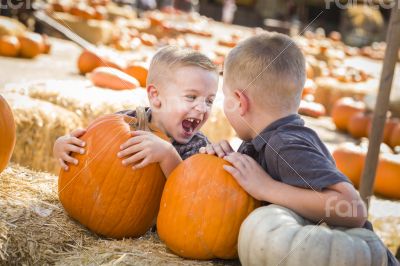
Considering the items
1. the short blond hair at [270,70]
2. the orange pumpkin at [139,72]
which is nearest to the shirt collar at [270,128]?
the short blond hair at [270,70]

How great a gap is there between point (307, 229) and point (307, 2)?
2473 centimetres

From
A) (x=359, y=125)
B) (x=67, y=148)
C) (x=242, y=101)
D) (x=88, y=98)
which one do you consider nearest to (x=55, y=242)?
(x=67, y=148)

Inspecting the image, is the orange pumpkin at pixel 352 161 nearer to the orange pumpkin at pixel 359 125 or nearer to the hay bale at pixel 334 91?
the orange pumpkin at pixel 359 125

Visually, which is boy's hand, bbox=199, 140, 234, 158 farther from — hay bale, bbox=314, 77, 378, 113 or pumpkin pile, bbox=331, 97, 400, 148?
hay bale, bbox=314, 77, 378, 113

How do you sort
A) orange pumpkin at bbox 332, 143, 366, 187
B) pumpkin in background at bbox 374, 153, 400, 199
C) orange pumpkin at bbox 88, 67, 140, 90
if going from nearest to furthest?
pumpkin in background at bbox 374, 153, 400, 199, orange pumpkin at bbox 332, 143, 366, 187, orange pumpkin at bbox 88, 67, 140, 90

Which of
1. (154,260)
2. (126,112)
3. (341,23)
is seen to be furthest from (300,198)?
(341,23)

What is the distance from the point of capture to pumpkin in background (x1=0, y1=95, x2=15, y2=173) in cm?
271

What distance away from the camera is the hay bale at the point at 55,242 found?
2.10m

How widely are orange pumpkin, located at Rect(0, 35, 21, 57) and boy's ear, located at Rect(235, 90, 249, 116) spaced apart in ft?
23.7

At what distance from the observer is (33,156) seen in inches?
180

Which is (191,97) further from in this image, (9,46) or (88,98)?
(9,46)

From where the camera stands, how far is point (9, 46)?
8.73 meters

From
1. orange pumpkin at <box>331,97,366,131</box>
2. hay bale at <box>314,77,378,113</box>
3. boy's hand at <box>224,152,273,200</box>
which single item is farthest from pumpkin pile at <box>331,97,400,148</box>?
boy's hand at <box>224,152,273,200</box>

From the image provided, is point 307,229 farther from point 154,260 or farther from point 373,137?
point 373,137
